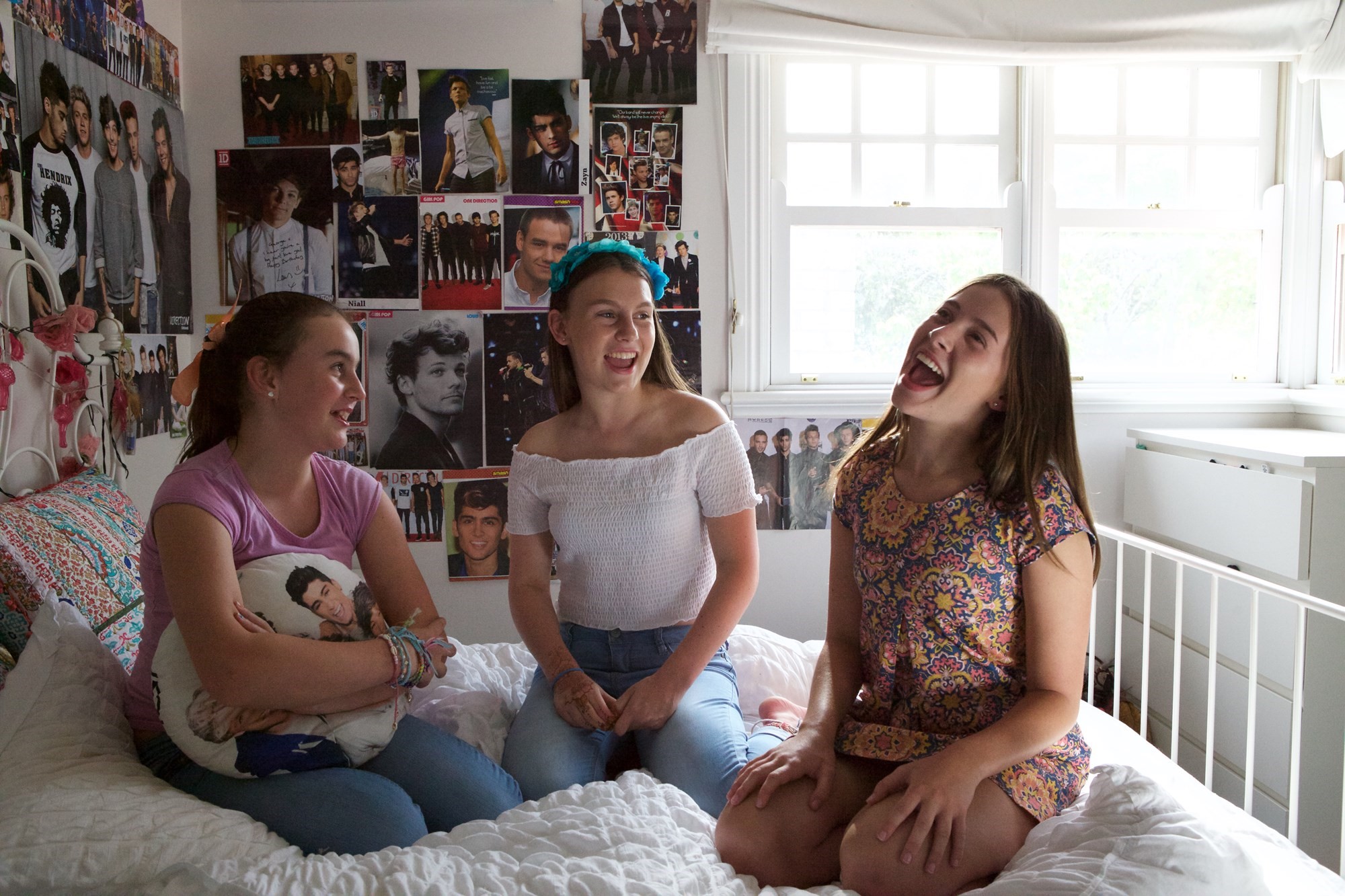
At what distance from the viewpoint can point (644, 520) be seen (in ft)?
4.90

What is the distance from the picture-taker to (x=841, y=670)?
1.30 m

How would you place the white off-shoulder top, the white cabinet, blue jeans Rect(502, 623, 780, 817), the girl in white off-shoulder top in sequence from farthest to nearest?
the white cabinet < the white off-shoulder top < the girl in white off-shoulder top < blue jeans Rect(502, 623, 780, 817)

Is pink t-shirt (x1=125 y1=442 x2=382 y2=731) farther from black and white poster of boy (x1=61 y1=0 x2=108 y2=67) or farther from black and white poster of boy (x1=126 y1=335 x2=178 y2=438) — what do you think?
black and white poster of boy (x1=61 y1=0 x2=108 y2=67)

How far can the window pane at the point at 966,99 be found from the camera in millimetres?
2604

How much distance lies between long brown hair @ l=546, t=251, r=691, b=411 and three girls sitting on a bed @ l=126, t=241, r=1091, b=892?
0.17 feet

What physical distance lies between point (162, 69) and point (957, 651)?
2.32 metres

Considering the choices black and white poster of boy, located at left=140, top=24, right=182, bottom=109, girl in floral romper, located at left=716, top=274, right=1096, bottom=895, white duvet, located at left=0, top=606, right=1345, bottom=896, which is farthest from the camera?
black and white poster of boy, located at left=140, top=24, right=182, bottom=109

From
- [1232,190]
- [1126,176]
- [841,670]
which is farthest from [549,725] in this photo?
[1232,190]

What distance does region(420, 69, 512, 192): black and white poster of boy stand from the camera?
2457 millimetres

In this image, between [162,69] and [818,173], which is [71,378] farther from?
[818,173]

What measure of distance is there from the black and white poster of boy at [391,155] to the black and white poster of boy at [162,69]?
0.46m

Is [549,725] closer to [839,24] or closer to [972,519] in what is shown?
[972,519]

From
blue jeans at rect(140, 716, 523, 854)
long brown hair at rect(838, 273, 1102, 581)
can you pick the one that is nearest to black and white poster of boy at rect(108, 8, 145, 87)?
blue jeans at rect(140, 716, 523, 854)

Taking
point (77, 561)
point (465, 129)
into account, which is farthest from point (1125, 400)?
point (77, 561)
